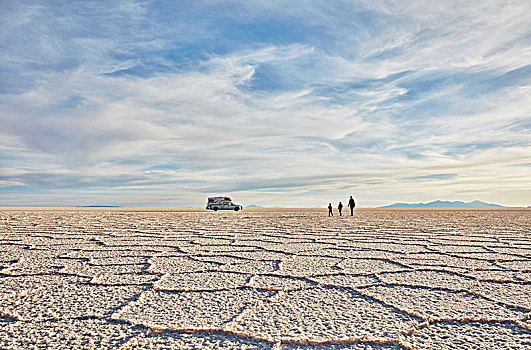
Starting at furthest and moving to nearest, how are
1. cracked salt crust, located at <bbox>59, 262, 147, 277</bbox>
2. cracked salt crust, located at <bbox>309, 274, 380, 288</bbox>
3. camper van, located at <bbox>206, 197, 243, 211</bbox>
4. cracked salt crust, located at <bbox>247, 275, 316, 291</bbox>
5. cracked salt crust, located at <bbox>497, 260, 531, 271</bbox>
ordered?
camper van, located at <bbox>206, 197, 243, 211</bbox> < cracked salt crust, located at <bbox>497, 260, 531, 271</bbox> < cracked salt crust, located at <bbox>59, 262, 147, 277</bbox> < cracked salt crust, located at <bbox>309, 274, 380, 288</bbox> < cracked salt crust, located at <bbox>247, 275, 316, 291</bbox>

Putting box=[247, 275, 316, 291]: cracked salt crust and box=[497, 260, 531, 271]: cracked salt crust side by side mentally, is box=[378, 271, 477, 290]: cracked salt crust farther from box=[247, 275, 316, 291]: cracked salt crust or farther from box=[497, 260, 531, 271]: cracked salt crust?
box=[497, 260, 531, 271]: cracked salt crust

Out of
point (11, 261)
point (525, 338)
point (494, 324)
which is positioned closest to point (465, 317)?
point (494, 324)

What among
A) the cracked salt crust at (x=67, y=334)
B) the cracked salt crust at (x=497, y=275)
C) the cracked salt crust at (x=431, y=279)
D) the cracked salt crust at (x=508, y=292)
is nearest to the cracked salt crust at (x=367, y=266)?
the cracked salt crust at (x=431, y=279)

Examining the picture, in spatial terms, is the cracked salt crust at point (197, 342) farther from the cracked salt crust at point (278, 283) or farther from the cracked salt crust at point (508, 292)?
the cracked salt crust at point (508, 292)

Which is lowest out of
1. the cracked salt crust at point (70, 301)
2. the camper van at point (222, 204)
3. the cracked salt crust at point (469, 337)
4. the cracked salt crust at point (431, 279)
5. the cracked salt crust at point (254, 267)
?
the cracked salt crust at point (469, 337)

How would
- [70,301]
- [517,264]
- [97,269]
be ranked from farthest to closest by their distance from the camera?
[517,264]
[97,269]
[70,301]

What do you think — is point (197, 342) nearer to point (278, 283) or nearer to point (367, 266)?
point (278, 283)

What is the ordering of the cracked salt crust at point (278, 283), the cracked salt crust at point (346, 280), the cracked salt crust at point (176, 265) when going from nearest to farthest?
the cracked salt crust at point (278, 283), the cracked salt crust at point (346, 280), the cracked salt crust at point (176, 265)

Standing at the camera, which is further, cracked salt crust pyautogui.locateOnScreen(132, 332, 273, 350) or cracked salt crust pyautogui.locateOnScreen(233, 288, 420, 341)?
cracked salt crust pyautogui.locateOnScreen(233, 288, 420, 341)

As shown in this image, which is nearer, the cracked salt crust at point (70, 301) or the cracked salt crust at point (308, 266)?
the cracked salt crust at point (70, 301)

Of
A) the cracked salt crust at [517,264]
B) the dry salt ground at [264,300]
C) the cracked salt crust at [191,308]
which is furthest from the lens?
the cracked salt crust at [517,264]

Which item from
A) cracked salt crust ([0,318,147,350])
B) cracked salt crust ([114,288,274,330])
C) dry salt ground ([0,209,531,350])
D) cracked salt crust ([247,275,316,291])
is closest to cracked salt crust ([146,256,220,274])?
dry salt ground ([0,209,531,350])

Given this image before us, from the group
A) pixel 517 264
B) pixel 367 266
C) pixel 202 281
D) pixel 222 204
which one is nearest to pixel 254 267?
pixel 202 281

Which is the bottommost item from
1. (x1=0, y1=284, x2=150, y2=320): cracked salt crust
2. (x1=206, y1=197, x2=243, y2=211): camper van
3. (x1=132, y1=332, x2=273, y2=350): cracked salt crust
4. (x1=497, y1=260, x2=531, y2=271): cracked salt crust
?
(x1=132, y1=332, x2=273, y2=350): cracked salt crust
